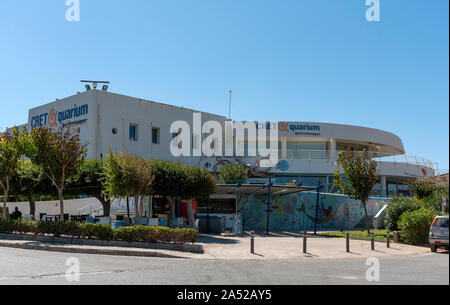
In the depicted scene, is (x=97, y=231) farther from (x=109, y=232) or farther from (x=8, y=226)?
(x=8, y=226)

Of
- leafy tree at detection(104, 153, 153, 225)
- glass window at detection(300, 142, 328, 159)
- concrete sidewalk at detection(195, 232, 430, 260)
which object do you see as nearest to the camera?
concrete sidewalk at detection(195, 232, 430, 260)

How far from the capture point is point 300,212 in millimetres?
33000

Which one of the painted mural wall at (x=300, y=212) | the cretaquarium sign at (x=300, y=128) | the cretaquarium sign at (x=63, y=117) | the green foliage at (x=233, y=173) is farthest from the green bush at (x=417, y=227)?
the cretaquarium sign at (x=63, y=117)

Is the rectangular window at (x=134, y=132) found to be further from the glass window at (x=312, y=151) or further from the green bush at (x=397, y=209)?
the green bush at (x=397, y=209)

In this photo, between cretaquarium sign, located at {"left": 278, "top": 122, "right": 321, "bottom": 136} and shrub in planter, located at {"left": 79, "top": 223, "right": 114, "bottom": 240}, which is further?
cretaquarium sign, located at {"left": 278, "top": 122, "right": 321, "bottom": 136}

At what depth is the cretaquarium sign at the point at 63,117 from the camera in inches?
1577

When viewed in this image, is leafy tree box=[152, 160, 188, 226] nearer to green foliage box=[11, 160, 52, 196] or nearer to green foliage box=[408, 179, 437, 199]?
green foliage box=[11, 160, 52, 196]
